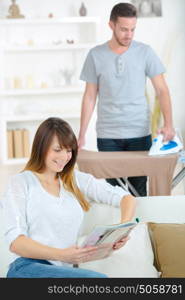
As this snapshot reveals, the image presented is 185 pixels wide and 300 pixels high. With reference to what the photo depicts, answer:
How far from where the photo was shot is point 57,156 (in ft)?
5.84

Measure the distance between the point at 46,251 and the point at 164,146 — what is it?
4.16ft

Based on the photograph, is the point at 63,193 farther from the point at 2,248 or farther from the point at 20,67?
the point at 20,67

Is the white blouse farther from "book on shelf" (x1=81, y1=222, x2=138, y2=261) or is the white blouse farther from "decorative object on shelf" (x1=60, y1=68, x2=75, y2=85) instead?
"decorative object on shelf" (x1=60, y1=68, x2=75, y2=85)

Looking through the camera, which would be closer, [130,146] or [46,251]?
[46,251]

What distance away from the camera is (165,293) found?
1330 millimetres

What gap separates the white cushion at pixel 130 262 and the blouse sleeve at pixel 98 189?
0.40ft

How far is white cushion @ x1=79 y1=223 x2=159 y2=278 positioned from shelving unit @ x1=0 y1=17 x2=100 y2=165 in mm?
3398

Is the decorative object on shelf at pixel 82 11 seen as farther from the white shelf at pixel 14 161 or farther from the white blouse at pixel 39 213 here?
the white blouse at pixel 39 213

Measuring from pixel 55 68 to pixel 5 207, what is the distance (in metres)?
3.83

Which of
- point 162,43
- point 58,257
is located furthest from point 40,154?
point 162,43

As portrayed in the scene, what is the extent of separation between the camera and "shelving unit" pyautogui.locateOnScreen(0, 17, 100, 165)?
528 cm

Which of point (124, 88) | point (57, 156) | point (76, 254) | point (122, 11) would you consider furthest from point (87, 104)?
point (76, 254)

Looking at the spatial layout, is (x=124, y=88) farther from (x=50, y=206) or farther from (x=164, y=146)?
(x=50, y=206)

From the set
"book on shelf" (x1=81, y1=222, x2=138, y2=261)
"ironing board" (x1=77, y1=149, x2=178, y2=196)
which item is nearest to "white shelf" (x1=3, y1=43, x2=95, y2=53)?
"ironing board" (x1=77, y1=149, x2=178, y2=196)
